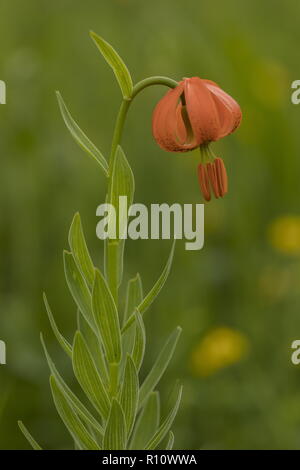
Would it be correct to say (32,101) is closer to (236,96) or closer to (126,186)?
(236,96)

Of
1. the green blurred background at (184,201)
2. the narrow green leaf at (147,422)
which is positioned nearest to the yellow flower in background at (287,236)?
the green blurred background at (184,201)

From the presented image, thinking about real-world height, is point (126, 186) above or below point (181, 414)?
above

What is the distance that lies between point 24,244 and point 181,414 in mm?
813

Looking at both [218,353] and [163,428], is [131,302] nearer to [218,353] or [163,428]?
[163,428]

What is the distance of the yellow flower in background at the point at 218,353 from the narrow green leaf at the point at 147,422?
0.85 metres

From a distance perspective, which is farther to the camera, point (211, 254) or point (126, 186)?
point (211, 254)

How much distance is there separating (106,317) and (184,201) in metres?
1.85

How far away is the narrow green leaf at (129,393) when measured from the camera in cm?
133

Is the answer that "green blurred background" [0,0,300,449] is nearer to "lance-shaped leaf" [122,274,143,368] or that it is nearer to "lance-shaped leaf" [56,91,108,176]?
"lance-shaped leaf" [122,274,143,368]

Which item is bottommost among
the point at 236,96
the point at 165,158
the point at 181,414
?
the point at 181,414

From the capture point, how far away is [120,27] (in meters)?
4.35

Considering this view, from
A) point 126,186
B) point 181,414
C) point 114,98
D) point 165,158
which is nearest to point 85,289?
point 126,186

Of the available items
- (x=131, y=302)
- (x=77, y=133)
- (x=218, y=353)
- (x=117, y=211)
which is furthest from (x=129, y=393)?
(x=218, y=353)

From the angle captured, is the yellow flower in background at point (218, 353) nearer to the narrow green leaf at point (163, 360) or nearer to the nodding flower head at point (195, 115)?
the narrow green leaf at point (163, 360)
